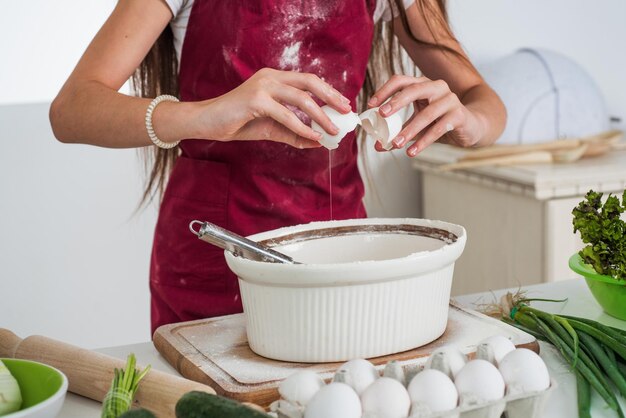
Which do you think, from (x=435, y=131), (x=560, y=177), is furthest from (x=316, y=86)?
(x=560, y=177)

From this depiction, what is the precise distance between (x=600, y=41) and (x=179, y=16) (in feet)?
6.86

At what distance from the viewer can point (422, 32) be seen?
5.41 feet

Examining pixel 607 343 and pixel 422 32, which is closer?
pixel 607 343

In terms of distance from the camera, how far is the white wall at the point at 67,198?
2561mm

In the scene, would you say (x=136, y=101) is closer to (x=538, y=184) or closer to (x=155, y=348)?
(x=155, y=348)

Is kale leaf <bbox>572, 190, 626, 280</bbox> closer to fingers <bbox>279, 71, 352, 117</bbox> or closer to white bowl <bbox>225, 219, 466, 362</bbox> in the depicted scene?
white bowl <bbox>225, 219, 466, 362</bbox>

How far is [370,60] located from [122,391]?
948mm

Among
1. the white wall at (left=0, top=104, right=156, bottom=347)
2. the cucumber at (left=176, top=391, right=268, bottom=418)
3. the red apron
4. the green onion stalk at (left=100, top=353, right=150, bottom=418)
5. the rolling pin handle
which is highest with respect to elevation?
the red apron

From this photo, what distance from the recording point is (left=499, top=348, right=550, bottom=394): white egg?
0.88 metres

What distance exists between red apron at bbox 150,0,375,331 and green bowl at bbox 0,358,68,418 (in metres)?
0.54

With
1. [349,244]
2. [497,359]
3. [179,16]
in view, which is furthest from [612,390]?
[179,16]

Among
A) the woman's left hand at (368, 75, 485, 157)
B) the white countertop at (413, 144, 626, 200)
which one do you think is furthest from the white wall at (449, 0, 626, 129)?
the woman's left hand at (368, 75, 485, 157)

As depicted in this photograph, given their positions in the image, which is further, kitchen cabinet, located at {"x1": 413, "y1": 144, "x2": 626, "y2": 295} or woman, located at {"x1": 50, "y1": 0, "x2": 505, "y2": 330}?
kitchen cabinet, located at {"x1": 413, "y1": 144, "x2": 626, "y2": 295}

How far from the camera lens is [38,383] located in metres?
0.94
